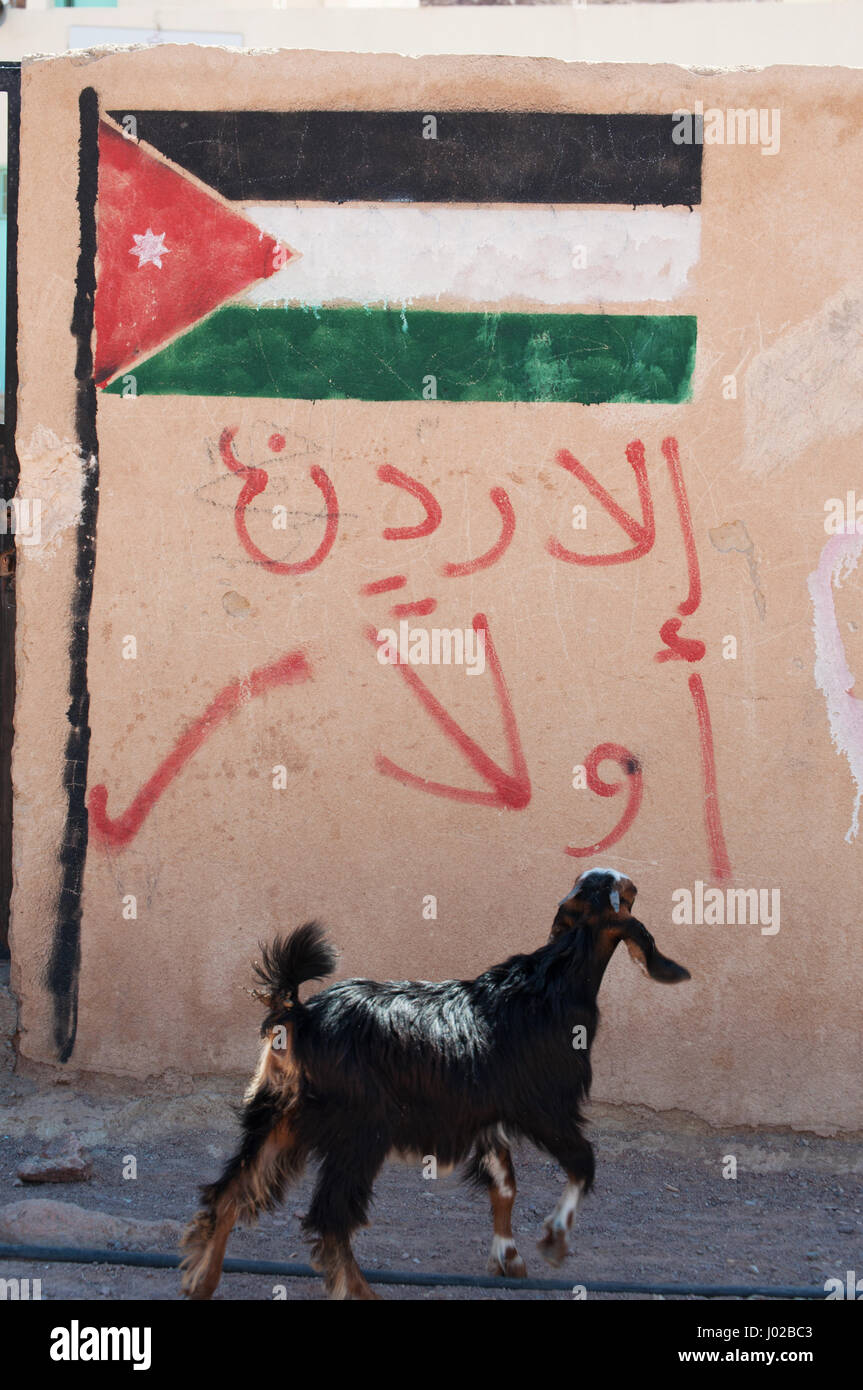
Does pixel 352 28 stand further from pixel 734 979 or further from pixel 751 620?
pixel 734 979

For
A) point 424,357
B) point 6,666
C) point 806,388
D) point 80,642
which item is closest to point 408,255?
point 424,357

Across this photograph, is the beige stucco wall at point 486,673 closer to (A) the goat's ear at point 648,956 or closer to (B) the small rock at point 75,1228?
(B) the small rock at point 75,1228

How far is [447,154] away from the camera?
433cm

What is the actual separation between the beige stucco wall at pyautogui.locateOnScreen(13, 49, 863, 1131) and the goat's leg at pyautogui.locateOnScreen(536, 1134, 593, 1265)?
104 cm

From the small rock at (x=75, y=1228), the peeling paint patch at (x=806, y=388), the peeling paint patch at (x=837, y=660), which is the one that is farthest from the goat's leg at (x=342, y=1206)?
the peeling paint patch at (x=806, y=388)

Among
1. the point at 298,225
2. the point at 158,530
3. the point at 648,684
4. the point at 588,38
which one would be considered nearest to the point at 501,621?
the point at 648,684

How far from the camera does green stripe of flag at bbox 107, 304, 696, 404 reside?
4312mm

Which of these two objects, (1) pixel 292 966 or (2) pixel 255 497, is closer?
(1) pixel 292 966

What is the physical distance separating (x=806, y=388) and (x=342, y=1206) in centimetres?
305

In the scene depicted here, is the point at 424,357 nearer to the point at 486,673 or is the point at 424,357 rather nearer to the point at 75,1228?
the point at 486,673

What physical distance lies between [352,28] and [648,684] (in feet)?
25.1

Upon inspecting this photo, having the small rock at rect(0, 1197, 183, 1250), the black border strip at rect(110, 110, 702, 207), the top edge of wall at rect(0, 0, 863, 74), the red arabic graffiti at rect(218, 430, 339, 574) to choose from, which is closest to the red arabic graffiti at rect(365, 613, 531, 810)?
the red arabic graffiti at rect(218, 430, 339, 574)

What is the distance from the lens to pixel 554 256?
4.32m

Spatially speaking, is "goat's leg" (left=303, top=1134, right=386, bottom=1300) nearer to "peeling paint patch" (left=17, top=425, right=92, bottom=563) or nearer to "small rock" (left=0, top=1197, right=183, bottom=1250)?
"small rock" (left=0, top=1197, right=183, bottom=1250)
